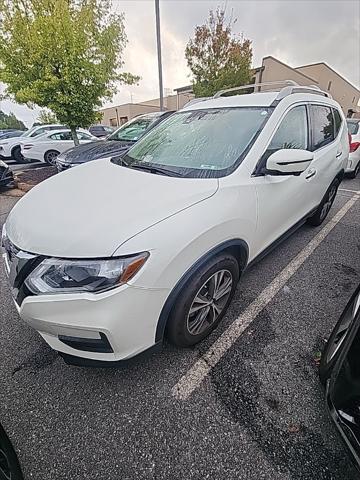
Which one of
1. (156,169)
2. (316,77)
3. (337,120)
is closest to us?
(156,169)

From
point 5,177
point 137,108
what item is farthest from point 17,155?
point 137,108

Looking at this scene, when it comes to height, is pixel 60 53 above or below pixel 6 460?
above

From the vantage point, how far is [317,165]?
2.93 meters

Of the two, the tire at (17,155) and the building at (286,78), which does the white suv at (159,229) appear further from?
the building at (286,78)

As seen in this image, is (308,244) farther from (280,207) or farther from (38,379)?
(38,379)

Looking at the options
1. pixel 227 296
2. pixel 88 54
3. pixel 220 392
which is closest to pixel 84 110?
pixel 88 54

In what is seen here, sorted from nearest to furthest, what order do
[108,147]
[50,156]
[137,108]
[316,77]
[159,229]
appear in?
[159,229] → [108,147] → [50,156] → [316,77] → [137,108]

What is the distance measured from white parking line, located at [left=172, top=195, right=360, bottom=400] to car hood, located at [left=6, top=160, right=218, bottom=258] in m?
1.10

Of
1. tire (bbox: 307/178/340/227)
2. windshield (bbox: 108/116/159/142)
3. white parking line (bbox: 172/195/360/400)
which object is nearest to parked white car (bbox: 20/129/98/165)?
windshield (bbox: 108/116/159/142)

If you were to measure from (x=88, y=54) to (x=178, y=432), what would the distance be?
7922 mm

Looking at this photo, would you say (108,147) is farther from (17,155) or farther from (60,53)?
(17,155)

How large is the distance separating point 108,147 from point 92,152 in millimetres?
383

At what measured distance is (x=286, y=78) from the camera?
2116 cm

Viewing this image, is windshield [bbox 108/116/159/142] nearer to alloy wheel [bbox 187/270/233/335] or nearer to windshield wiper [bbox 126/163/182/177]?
windshield wiper [bbox 126/163/182/177]
